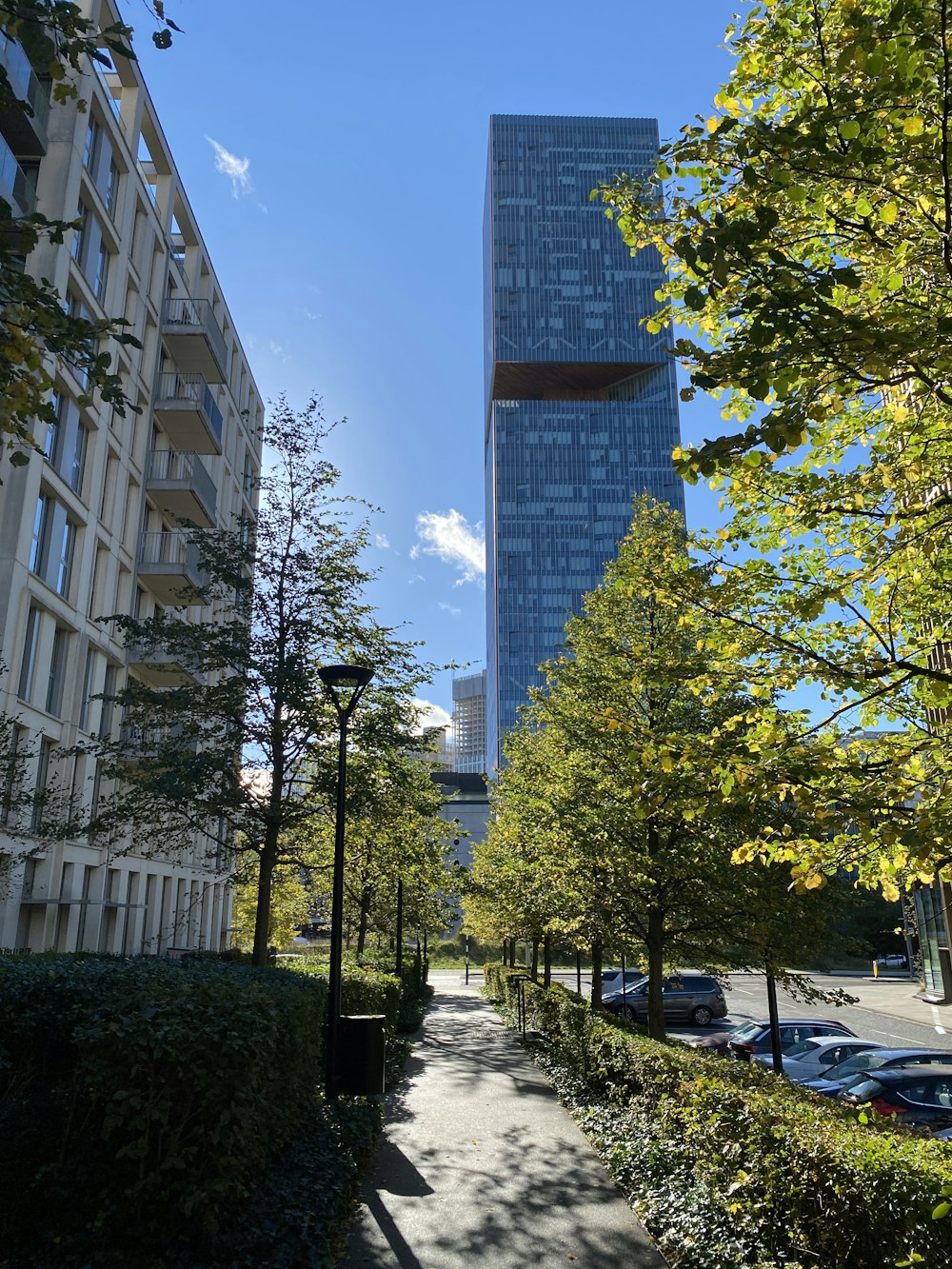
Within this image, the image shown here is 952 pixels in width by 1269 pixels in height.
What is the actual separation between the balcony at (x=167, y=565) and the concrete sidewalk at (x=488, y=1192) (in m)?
18.9

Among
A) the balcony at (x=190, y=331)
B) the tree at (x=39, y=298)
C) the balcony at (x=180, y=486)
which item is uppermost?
the balcony at (x=190, y=331)

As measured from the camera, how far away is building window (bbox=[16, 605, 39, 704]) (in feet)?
70.4

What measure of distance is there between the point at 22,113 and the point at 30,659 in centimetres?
1153

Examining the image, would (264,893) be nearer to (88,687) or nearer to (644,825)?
(644,825)

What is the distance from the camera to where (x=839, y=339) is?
175 inches

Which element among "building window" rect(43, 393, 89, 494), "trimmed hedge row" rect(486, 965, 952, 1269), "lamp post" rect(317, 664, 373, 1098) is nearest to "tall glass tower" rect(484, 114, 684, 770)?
"building window" rect(43, 393, 89, 494)

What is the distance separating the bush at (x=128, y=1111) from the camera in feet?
18.3

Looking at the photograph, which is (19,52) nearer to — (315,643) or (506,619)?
(315,643)

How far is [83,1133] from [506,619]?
152 meters

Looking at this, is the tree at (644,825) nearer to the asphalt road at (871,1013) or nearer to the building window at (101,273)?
the asphalt road at (871,1013)

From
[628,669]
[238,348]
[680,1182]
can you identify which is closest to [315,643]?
[628,669]

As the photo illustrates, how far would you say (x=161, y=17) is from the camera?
4887 mm

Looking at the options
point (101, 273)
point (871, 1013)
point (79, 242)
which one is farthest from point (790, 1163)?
point (871, 1013)

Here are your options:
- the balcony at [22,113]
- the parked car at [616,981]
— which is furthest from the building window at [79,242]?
the parked car at [616,981]
